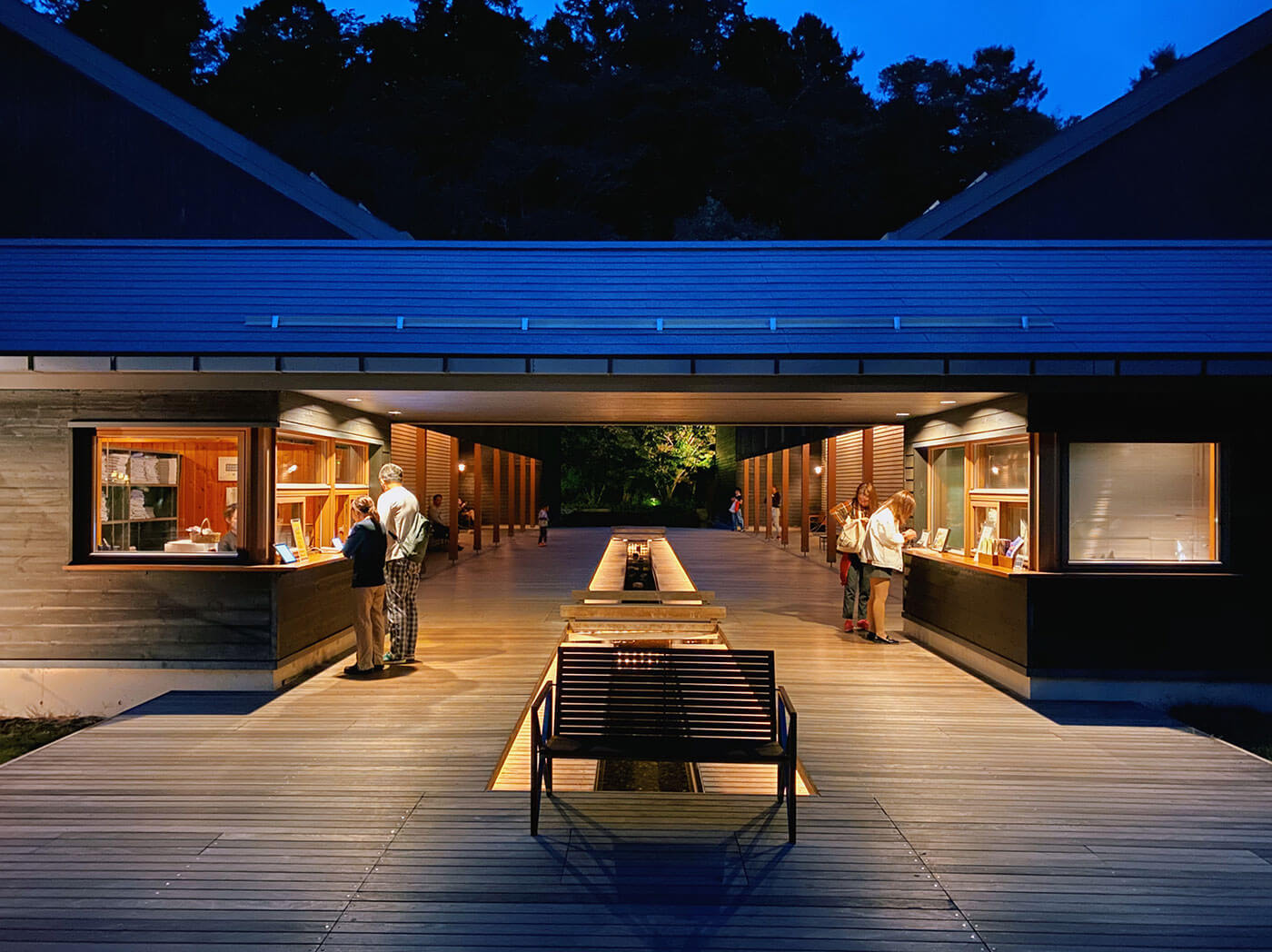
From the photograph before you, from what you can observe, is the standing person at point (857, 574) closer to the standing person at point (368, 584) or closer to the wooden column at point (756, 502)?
the standing person at point (368, 584)

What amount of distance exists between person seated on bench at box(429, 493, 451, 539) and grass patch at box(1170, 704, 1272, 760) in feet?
52.2

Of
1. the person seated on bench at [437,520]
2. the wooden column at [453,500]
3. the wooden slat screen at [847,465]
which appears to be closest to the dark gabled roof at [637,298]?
the wooden slat screen at [847,465]

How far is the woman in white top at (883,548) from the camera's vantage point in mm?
9711

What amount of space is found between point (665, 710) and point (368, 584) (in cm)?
408

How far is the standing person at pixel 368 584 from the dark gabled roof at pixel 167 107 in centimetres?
1610

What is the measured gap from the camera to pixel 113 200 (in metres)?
19.8

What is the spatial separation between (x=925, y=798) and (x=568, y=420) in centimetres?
791

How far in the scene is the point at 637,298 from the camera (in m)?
8.40

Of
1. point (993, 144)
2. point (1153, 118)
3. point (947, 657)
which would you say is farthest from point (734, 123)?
point (947, 657)

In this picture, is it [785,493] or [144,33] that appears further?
[144,33]

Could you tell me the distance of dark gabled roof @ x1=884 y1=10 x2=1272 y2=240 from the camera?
18.8 metres

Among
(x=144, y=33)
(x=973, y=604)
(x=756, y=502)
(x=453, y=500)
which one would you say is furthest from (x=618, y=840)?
(x=144, y=33)

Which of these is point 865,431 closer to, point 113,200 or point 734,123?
point 113,200

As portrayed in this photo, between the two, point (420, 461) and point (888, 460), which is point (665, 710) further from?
point (420, 461)
